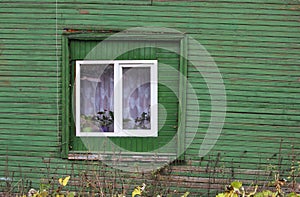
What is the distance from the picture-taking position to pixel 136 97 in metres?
6.24

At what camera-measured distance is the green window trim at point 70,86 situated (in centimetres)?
607

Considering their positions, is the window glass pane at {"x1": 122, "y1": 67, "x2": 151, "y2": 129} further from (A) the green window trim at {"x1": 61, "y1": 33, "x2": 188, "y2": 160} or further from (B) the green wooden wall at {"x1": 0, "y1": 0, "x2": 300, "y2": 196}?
(B) the green wooden wall at {"x1": 0, "y1": 0, "x2": 300, "y2": 196}

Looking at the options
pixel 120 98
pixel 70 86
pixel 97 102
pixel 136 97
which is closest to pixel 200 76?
pixel 136 97

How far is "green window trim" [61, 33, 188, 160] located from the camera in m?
6.07

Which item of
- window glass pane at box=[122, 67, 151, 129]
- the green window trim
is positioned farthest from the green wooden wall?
window glass pane at box=[122, 67, 151, 129]

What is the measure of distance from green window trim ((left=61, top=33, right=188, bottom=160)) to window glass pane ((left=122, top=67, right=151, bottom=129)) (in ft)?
1.48

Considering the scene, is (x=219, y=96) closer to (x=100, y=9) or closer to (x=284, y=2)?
(x=284, y=2)

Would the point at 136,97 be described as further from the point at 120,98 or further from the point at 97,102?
the point at 97,102

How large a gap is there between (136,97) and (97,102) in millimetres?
560

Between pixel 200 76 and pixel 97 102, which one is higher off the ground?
pixel 200 76

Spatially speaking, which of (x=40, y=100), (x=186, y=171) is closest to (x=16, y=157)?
(x=40, y=100)

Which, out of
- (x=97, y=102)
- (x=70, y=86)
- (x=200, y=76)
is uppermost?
(x=200, y=76)

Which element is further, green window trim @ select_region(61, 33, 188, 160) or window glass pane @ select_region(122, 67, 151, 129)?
window glass pane @ select_region(122, 67, 151, 129)

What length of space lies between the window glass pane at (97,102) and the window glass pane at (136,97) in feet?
0.62
